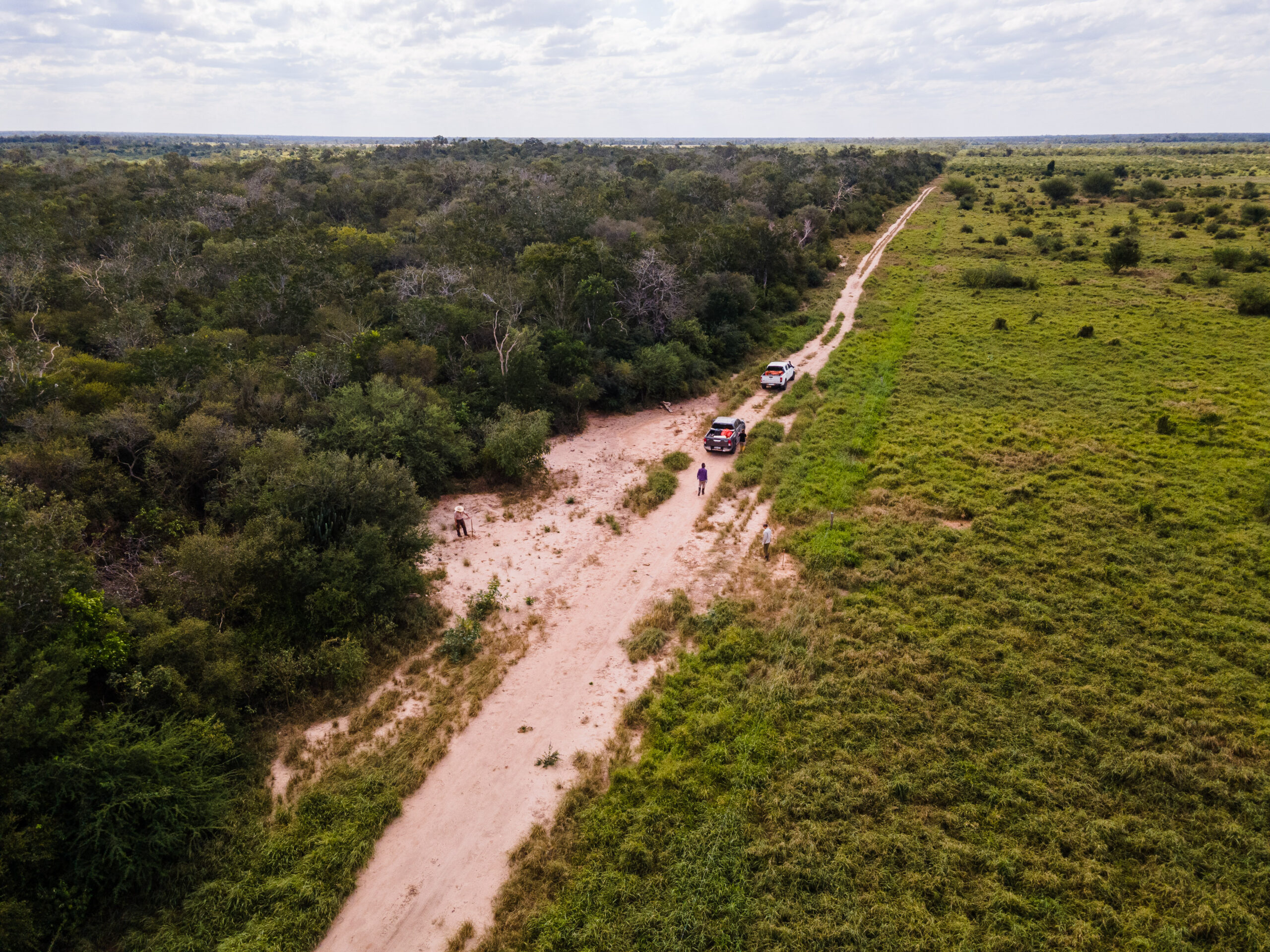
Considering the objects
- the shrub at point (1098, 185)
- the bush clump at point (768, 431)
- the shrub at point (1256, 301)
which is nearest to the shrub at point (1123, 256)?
the shrub at point (1256, 301)

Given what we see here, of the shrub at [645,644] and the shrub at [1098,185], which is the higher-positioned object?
the shrub at [1098,185]

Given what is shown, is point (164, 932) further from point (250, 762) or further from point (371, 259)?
point (371, 259)

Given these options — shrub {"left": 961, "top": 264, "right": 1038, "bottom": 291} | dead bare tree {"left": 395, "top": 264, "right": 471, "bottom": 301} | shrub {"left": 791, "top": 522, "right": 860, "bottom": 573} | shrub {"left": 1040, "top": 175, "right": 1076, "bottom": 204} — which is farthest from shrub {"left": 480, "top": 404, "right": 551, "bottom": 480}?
shrub {"left": 1040, "top": 175, "right": 1076, "bottom": 204}

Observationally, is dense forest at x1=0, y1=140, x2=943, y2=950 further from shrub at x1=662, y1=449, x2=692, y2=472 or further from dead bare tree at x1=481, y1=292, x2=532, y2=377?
shrub at x1=662, y1=449, x2=692, y2=472

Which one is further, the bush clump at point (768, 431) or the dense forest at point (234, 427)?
the bush clump at point (768, 431)

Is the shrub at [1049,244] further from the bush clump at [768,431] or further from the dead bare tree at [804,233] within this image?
the bush clump at [768,431]

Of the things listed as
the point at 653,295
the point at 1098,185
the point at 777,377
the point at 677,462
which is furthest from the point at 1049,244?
the point at 677,462

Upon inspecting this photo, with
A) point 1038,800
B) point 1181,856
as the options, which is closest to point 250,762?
point 1038,800
